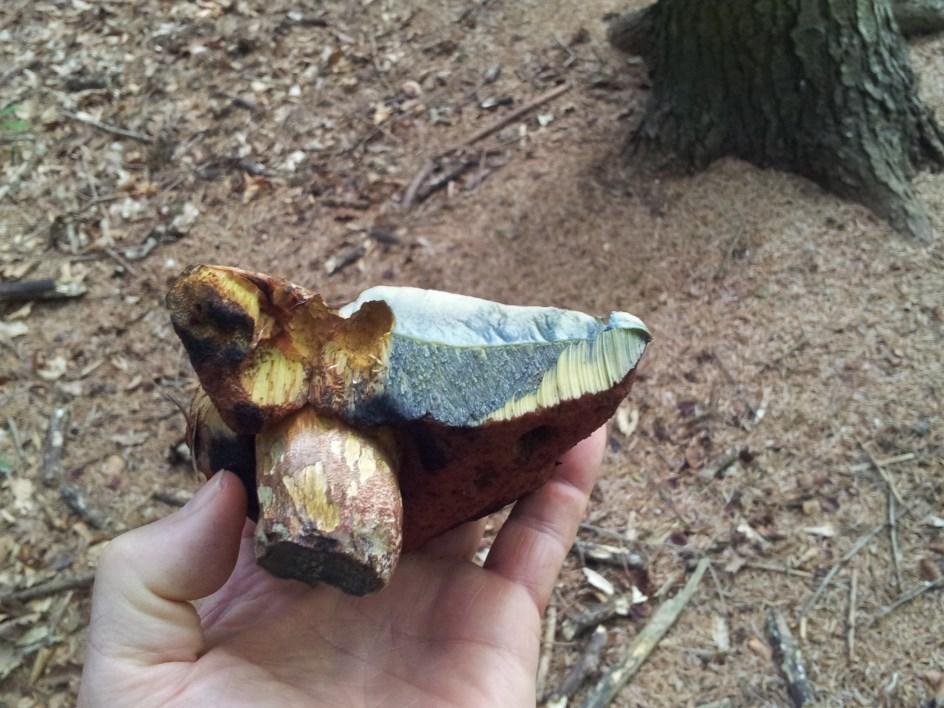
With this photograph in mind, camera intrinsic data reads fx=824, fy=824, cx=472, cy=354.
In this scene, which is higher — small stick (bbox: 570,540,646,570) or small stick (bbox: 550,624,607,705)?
small stick (bbox: 570,540,646,570)

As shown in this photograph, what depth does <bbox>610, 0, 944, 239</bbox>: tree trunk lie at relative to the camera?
7.93 ft

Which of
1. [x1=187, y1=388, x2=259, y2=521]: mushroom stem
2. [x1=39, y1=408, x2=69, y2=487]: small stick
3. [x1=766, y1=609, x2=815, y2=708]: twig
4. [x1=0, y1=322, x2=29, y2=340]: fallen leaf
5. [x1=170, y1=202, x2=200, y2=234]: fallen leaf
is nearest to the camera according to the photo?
[x1=187, y1=388, x2=259, y2=521]: mushroom stem

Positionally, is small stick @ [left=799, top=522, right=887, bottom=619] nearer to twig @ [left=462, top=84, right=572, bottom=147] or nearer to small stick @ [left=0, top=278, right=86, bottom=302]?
twig @ [left=462, top=84, right=572, bottom=147]

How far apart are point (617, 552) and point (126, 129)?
8.88 feet

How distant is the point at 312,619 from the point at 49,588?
48.6 inches

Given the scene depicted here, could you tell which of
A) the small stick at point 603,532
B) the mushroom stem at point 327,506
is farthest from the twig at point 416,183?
the mushroom stem at point 327,506

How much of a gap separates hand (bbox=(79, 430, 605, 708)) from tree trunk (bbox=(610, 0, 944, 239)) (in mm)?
1368

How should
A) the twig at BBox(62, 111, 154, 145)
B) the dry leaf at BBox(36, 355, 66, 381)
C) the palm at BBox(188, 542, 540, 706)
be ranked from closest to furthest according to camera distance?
the palm at BBox(188, 542, 540, 706), the dry leaf at BBox(36, 355, 66, 381), the twig at BBox(62, 111, 154, 145)

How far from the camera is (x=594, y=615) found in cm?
209

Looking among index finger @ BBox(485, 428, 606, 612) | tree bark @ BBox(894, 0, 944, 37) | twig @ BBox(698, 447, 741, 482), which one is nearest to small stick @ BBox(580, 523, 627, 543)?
twig @ BBox(698, 447, 741, 482)

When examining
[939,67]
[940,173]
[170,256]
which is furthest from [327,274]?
[939,67]

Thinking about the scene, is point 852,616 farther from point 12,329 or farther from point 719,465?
point 12,329

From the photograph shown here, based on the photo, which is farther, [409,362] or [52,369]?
[52,369]

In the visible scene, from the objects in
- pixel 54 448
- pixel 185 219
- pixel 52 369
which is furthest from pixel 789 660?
pixel 185 219
